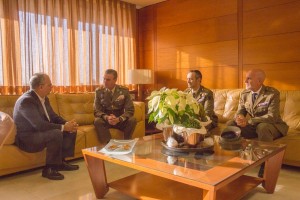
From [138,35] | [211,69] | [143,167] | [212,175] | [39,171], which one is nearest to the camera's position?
[212,175]

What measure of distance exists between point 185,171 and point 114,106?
7.11 feet

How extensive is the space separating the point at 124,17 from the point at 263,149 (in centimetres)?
379

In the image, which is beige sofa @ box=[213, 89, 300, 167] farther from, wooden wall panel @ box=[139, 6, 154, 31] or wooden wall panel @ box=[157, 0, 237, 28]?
wooden wall panel @ box=[139, 6, 154, 31]

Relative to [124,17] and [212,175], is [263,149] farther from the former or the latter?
[124,17]

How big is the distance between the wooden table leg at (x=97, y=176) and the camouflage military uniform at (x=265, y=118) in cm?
161

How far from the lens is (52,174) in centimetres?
275

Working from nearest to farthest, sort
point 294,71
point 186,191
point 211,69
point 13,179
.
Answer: point 186,191 < point 13,179 < point 294,71 < point 211,69

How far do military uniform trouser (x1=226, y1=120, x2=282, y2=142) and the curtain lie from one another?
8.86 ft

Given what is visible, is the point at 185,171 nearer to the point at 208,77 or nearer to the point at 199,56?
the point at 208,77

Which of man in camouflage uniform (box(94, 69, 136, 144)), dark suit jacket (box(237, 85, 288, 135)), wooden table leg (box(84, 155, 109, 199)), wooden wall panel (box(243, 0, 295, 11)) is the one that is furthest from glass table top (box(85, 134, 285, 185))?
wooden wall panel (box(243, 0, 295, 11))

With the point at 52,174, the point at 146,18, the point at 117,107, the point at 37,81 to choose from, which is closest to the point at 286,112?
the point at 117,107

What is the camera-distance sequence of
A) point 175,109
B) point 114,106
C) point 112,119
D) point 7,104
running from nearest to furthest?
point 175,109
point 7,104
point 112,119
point 114,106

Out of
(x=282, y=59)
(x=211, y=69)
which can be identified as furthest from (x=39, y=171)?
(x=282, y=59)

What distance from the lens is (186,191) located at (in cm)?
203
